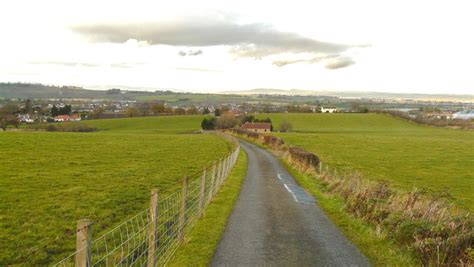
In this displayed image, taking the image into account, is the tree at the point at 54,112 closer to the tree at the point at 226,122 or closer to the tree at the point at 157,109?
the tree at the point at 157,109

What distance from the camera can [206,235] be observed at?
42.2ft

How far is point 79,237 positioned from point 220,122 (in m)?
132

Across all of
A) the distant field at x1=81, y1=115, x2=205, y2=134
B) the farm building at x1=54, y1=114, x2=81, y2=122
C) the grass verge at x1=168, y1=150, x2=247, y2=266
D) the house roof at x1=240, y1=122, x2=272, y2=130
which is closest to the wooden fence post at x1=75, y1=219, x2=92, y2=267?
the grass verge at x1=168, y1=150, x2=247, y2=266

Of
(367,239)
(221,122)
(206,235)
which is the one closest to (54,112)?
(221,122)

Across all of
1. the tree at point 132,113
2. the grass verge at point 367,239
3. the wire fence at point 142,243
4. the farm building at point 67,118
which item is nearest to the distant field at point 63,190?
the wire fence at point 142,243

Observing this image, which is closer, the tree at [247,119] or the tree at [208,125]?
the tree at [208,125]

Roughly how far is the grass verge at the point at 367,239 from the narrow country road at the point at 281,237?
33 centimetres

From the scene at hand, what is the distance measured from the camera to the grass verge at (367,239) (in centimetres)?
1105

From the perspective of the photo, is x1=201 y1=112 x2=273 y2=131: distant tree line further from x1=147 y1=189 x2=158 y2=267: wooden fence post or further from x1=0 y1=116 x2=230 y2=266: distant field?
x1=147 y1=189 x2=158 y2=267: wooden fence post

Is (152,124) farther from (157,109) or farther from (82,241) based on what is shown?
(82,241)

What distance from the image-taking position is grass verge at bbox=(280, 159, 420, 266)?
11.0 meters

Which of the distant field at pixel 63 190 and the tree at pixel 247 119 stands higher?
the distant field at pixel 63 190

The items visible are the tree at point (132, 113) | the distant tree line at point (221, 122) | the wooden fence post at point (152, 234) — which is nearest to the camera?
the wooden fence post at point (152, 234)

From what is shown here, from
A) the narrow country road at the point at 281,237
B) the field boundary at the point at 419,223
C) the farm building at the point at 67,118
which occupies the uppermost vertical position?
the field boundary at the point at 419,223
